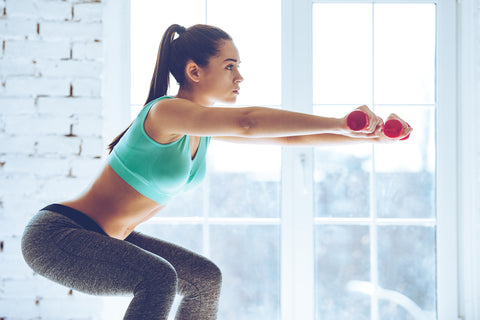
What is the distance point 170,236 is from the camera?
2.06m

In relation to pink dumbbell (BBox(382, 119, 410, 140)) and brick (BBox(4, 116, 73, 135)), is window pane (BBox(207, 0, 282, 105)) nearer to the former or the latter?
brick (BBox(4, 116, 73, 135))

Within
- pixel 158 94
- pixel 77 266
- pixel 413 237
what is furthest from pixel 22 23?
pixel 413 237

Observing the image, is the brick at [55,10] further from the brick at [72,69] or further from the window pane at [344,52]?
the window pane at [344,52]

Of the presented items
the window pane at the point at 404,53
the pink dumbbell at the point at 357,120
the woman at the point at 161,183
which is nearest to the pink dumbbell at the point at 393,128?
the woman at the point at 161,183

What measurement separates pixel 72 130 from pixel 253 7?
0.99m

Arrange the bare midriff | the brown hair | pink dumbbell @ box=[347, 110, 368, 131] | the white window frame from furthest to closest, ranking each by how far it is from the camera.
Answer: the white window frame, the brown hair, the bare midriff, pink dumbbell @ box=[347, 110, 368, 131]

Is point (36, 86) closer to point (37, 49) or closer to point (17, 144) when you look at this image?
point (37, 49)

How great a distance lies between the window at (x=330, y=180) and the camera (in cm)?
205

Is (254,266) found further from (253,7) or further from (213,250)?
(253,7)

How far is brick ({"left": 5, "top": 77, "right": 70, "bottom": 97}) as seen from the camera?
1.90m

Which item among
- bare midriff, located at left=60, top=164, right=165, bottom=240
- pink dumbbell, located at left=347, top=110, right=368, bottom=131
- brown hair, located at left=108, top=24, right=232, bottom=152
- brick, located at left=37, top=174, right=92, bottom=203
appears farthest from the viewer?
brick, located at left=37, top=174, right=92, bottom=203

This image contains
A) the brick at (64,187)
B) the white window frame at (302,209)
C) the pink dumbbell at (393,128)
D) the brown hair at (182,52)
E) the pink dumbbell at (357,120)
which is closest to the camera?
the pink dumbbell at (357,120)

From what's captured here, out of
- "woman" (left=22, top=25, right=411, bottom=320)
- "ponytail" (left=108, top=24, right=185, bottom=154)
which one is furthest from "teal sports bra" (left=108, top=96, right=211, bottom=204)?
"ponytail" (left=108, top=24, right=185, bottom=154)

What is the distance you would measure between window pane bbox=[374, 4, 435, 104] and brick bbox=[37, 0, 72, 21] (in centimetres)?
138
